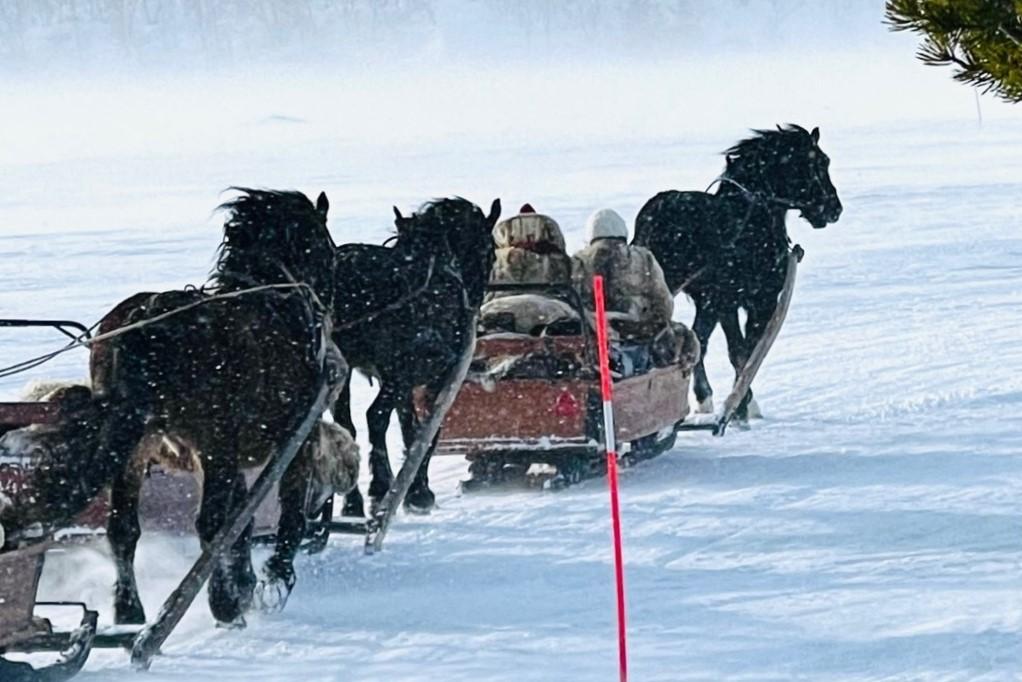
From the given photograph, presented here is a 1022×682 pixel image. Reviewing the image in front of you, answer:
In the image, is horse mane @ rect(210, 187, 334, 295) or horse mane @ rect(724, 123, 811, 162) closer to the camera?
horse mane @ rect(210, 187, 334, 295)

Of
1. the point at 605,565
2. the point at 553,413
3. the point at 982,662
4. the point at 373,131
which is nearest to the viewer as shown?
the point at 982,662

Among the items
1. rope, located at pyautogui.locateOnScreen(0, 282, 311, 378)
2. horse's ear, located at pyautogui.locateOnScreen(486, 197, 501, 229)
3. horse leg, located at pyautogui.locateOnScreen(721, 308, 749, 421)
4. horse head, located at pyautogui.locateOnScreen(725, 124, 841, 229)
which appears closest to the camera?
rope, located at pyautogui.locateOnScreen(0, 282, 311, 378)

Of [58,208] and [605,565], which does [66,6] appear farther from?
[605,565]

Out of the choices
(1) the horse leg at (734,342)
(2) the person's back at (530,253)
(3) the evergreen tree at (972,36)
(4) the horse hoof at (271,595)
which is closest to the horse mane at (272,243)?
(4) the horse hoof at (271,595)

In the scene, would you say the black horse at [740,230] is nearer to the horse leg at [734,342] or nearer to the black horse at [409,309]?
the horse leg at [734,342]

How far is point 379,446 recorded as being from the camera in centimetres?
842

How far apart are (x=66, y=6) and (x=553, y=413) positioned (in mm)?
107131

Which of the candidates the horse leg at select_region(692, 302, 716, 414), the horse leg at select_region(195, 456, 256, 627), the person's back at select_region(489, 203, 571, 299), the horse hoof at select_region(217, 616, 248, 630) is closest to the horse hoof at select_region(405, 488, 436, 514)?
the person's back at select_region(489, 203, 571, 299)

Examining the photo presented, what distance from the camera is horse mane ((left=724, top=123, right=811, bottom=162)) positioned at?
11609 millimetres

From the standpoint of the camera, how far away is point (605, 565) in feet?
23.2

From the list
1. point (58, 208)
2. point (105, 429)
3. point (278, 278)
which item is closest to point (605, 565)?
point (278, 278)

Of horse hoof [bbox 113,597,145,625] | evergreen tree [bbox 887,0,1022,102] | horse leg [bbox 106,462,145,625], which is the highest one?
evergreen tree [bbox 887,0,1022,102]

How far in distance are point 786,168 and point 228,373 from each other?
6358mm

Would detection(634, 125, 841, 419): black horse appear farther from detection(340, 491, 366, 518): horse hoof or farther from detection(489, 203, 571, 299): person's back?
detection(340, 491, 366, 518): horse hoof
